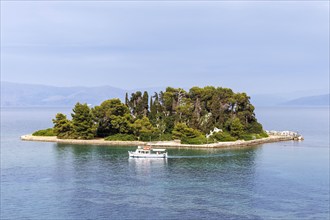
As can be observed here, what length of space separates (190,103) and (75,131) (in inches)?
1293

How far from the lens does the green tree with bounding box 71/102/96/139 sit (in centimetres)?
10531

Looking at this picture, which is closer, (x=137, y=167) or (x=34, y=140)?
A: (x=137, y=167)

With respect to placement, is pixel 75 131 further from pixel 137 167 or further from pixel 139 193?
pixel 139 193

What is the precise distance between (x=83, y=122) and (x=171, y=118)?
24.1m

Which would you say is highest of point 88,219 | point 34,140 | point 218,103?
point 218,103

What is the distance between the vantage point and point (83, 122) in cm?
10594

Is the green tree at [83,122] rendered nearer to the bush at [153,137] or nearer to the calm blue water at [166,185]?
the bush at [153,137]

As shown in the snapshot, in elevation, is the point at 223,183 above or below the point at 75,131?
below

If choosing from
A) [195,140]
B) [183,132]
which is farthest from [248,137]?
[183,132]

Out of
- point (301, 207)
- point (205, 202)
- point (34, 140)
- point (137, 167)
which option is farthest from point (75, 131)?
point (301, 207)

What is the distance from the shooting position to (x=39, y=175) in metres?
65.5

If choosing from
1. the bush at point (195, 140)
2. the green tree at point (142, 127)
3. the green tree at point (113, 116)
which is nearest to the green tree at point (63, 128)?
the green tree at point (113, 116)

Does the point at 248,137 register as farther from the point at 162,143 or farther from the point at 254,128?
the point at 162,143

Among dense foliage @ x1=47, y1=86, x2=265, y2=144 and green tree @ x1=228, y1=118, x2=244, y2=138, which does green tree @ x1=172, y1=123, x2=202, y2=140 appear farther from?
green tree @ x1=228, y1=118, x2=244, y2=138
